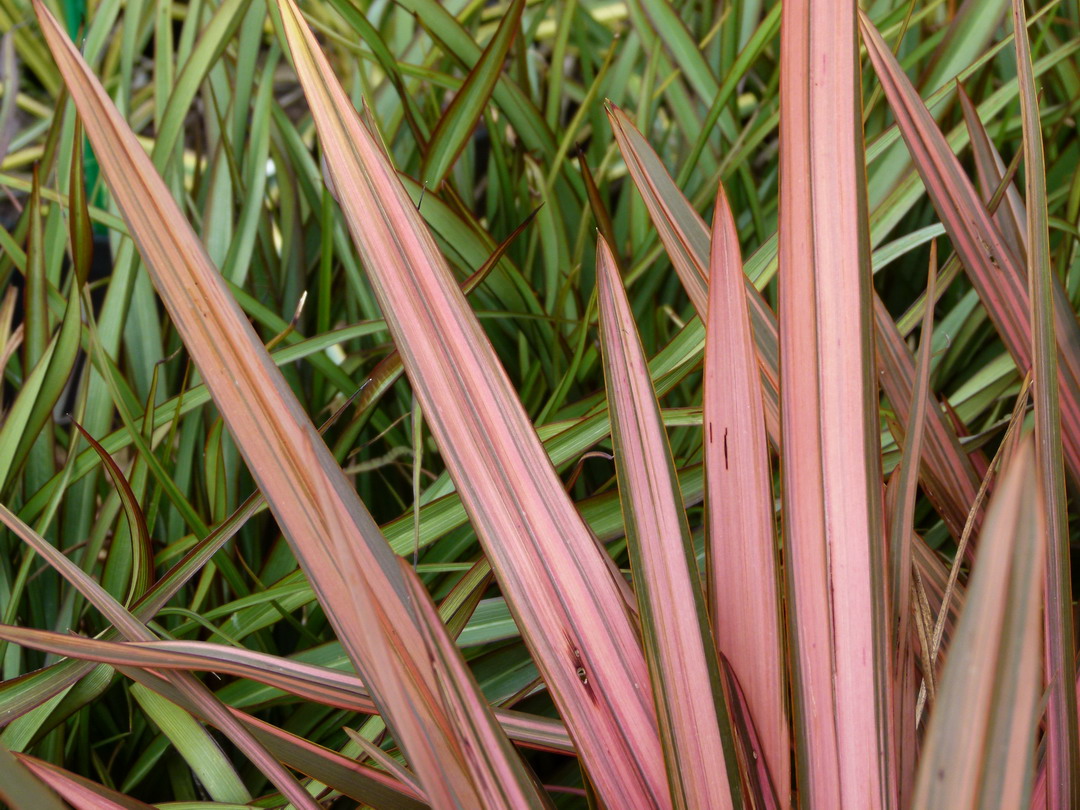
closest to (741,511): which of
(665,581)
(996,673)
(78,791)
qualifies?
(665,581)

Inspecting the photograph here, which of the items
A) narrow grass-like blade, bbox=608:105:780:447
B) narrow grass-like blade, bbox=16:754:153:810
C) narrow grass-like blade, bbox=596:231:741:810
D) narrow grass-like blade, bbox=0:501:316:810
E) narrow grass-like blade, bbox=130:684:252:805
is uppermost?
narrow grass-like blade, bbox=608:105:780:447

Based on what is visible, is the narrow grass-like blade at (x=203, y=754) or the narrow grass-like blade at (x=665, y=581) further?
the narrow grass-like blade at (x=203, y=754)

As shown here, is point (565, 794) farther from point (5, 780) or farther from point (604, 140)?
point (604, 140)

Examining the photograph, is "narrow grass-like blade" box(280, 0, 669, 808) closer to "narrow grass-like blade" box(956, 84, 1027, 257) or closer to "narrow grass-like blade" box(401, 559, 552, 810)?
"narrow grass-like blade" box(401, 559, 552, 810)

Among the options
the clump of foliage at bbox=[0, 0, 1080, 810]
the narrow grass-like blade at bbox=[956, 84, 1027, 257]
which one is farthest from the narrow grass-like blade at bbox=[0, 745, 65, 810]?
the narrow grass-like blade at bbox=[956, 84, 1027, 257]

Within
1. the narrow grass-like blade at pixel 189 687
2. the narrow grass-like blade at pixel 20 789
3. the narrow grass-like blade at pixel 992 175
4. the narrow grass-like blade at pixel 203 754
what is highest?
the narrow grass-like blade at pixel 992 175

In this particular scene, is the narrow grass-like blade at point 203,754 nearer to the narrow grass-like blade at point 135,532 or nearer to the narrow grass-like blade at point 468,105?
the narrow grass-like blade at point 135,532

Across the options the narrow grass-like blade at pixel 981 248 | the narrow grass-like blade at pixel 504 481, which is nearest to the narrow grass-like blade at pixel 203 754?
the narrow grass-like blade at pixel 504 481
